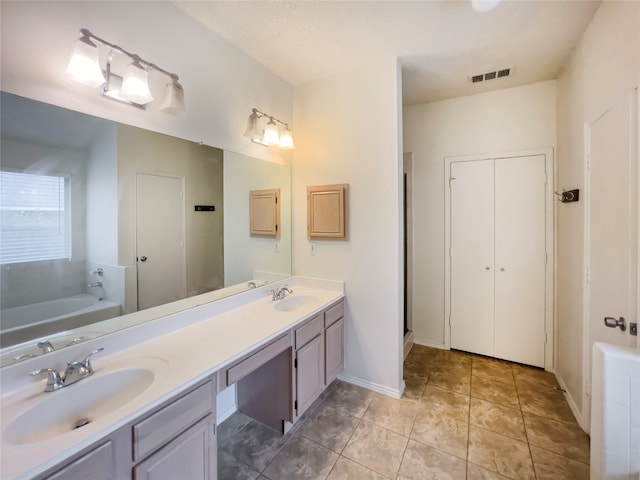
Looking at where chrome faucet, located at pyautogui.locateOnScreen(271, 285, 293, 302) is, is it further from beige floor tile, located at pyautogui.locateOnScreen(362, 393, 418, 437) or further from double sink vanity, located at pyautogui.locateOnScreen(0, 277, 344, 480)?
beige floor tile, located at pyautogui.locateOnScreen(362, 393, 418, 437)

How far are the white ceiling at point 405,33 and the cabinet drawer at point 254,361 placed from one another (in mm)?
2088

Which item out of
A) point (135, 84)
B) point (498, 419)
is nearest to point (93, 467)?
point (135, 84)

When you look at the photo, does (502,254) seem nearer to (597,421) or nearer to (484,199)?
(484,199)

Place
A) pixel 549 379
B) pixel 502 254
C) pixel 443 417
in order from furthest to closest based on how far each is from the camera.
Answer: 1. pixel 502 254
2. pixel 549 379
3. pixel 443 417

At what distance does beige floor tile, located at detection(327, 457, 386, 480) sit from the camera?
1566mm

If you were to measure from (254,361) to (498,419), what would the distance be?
190cm

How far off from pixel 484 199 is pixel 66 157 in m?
3.36

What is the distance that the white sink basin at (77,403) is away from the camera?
36.9 inches

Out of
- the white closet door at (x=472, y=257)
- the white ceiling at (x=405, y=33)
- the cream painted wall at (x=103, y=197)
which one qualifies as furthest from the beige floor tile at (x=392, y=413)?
the white ceiling at (x=405, y=33)

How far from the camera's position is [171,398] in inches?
42.1

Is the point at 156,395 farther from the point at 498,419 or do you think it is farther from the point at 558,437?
the point at 558,437

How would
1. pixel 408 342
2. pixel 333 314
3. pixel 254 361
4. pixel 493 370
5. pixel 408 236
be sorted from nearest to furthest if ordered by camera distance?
pixel 254 361 → pixel 333 314 → pixel 493 370 → pixel 408 342 → pixel 408 236

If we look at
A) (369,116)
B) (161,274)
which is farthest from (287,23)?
(161,274)

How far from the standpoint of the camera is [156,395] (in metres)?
1.01
